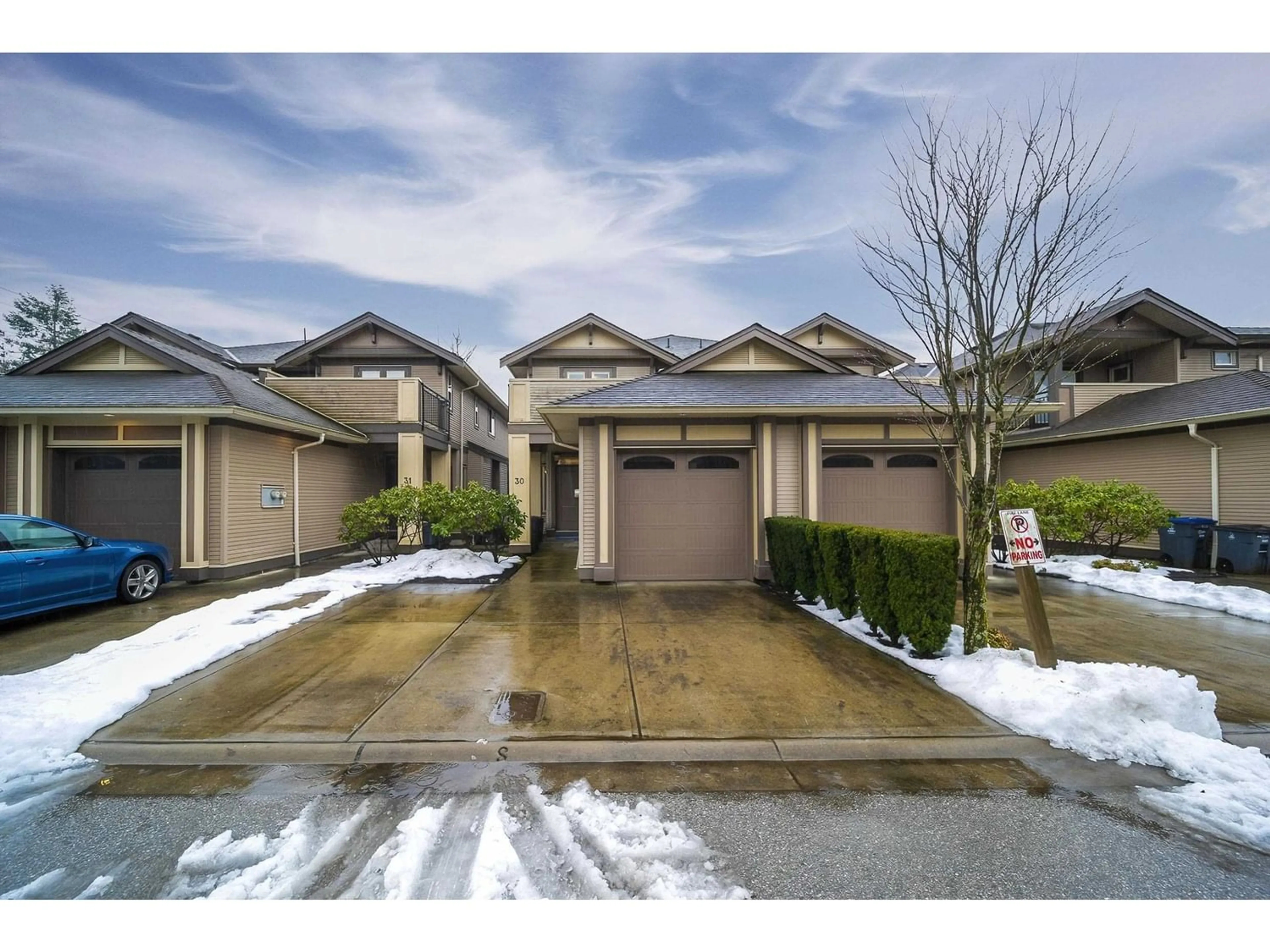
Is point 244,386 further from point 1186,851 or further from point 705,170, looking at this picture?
point 1186,851

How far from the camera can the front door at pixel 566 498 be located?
58.1 ft

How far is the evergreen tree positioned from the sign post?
44.4 m

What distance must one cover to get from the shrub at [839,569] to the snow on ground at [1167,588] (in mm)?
2413

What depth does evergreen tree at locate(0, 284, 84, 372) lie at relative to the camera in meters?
27.7

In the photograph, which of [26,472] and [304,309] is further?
[304,309]

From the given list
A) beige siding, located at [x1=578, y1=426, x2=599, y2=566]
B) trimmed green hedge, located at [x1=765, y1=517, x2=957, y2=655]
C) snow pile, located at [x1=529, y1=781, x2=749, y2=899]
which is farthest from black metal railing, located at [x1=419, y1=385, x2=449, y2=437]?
snow pile, located at [x1=529, y1=781, x2=749, y2=899]

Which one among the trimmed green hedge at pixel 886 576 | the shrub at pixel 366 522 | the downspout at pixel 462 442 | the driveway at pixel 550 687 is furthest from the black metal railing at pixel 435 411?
the trimmed green hedge at pixel 886 576

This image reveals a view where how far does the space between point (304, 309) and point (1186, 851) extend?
105ft

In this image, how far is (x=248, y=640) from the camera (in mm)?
5297

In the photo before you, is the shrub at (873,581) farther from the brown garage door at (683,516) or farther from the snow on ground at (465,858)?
the snow on ground at (465,858)

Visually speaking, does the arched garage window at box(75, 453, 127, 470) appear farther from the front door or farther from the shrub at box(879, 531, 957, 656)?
the shrub at box(879, 531, 957, 656)

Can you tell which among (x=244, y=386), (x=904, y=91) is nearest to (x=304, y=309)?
(x=244, y=386)

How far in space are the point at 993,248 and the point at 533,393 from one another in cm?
1036
